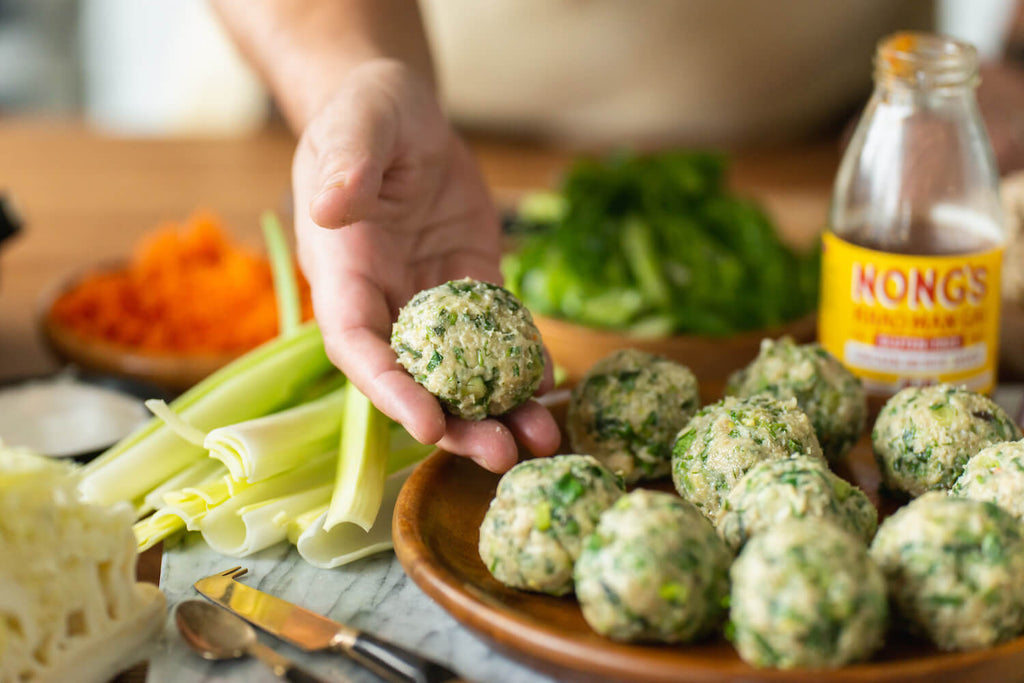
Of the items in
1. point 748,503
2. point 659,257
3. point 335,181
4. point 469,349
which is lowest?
point 659,257

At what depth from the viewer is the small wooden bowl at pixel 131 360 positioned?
276 centimetres

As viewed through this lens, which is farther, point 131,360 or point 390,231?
point 131,360

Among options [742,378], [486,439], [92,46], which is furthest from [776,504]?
[92,46]

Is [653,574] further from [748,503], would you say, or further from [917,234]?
[917,234]

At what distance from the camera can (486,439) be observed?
1836 millimetres

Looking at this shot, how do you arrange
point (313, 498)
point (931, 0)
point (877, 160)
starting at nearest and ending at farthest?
point (313, 498) < point (877, 160) < point (931, 0)

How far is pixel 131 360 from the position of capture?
2793mm

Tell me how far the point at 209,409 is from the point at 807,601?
1.36m

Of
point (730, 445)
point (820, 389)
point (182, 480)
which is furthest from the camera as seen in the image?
point (182, 480)

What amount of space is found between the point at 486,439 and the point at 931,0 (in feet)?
14.4

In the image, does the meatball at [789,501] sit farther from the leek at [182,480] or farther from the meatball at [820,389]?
the leek at [182,480]

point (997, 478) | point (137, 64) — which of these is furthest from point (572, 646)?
point (137, 64)

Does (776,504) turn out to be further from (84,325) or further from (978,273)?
(84,325)

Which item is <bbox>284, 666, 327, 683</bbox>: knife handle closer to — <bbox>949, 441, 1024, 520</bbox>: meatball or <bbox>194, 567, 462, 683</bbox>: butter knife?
<bbox>194, 567, 462, 683</bbox>: butter knife
